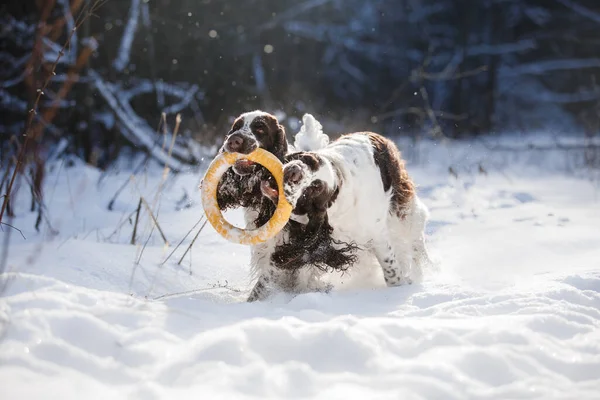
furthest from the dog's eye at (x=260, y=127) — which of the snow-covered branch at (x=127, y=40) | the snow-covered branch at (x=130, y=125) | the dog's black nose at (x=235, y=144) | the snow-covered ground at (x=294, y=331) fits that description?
the snow-covered branch at (x=127, y=40)

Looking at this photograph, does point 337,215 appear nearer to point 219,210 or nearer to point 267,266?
point 267,266

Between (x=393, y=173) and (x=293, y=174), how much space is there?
1.01 meters

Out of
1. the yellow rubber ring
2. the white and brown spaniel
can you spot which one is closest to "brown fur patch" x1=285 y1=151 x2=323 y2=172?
the yellow rubber ring

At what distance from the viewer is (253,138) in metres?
3.03

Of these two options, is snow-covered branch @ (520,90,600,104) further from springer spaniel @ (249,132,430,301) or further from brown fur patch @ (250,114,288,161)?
brown fur patch @ (250,114,288,161)

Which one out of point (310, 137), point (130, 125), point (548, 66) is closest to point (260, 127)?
point (310, 137)

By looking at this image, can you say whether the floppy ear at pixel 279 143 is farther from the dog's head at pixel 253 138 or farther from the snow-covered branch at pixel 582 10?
the snow-covered branch at pixel 582 10

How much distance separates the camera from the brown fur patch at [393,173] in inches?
137

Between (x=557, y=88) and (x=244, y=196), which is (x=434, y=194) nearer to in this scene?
(x=244, y=196)

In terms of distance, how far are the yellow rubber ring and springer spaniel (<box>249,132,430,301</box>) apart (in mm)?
74

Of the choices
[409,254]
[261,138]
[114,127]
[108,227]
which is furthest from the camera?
[114,127]

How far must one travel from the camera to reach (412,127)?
11.5 m

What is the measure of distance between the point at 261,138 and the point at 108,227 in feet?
7.38

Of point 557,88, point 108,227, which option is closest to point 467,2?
point 557,88
